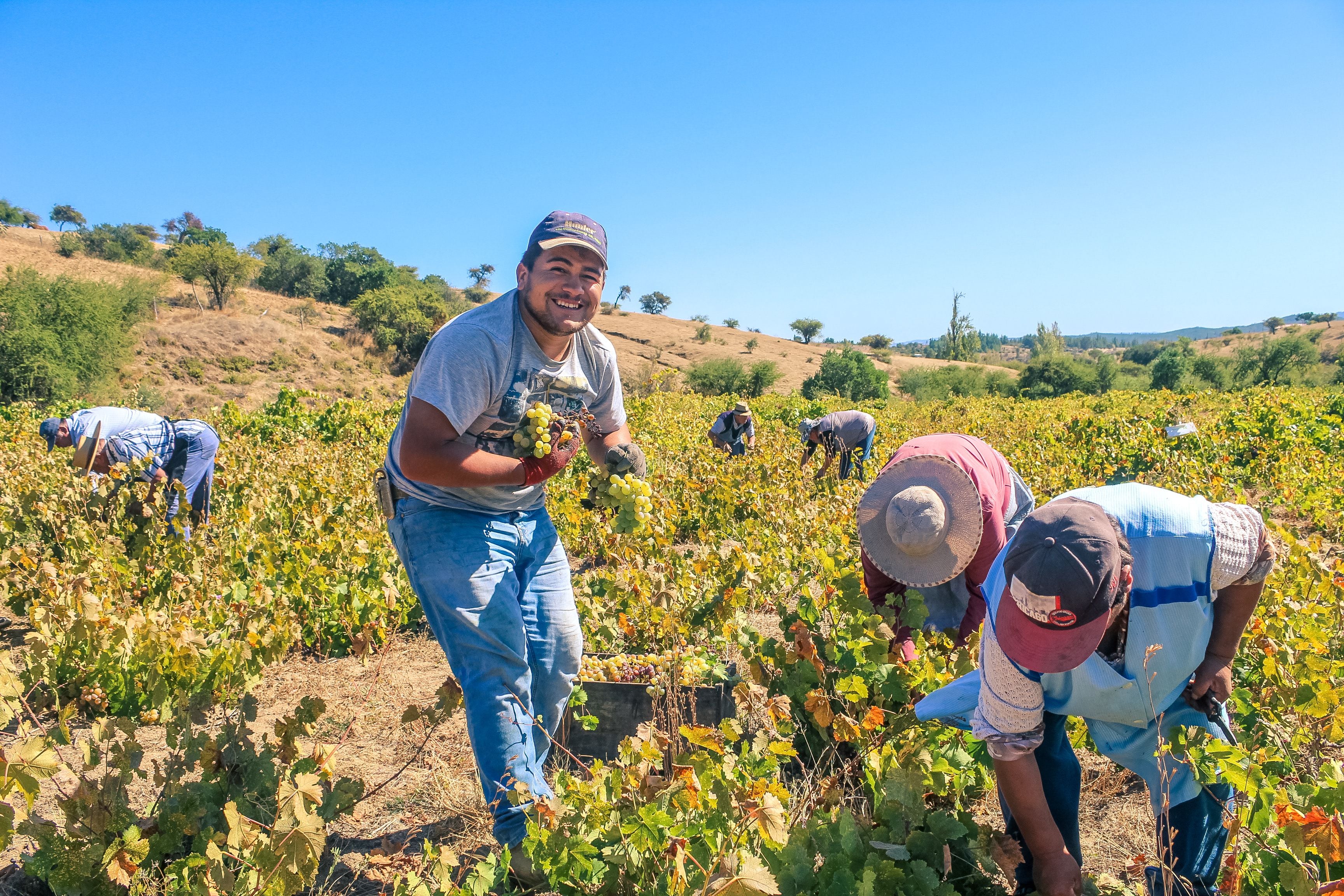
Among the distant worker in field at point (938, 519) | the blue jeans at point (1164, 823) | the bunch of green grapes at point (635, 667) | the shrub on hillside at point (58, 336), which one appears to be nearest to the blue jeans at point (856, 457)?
the distant worker in field at point (938, 519)

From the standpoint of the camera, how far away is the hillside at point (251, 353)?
2808cm

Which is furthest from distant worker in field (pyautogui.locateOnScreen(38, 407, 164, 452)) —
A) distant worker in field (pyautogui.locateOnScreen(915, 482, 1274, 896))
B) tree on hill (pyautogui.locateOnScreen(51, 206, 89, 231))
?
tree on hill (pyautogui.locateOnScreen(51, 206, 89, 231))

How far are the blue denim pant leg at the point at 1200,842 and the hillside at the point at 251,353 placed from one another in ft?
62.1

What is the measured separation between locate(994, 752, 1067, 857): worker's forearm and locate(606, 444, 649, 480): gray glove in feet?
4.08

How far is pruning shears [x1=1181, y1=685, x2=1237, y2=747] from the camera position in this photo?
69.5 inches

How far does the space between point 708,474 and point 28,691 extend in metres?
4.60

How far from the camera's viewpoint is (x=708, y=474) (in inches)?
260

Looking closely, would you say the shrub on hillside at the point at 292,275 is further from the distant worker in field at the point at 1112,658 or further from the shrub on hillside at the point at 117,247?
the distant worker in field at the point at 1112,658

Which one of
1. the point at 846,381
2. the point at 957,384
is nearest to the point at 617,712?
the point at 846,381

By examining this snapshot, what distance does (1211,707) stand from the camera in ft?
5.79

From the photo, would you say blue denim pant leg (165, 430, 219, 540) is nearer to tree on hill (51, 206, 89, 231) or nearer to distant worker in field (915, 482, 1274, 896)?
distant worker in field (915, 482, 1274, 896)

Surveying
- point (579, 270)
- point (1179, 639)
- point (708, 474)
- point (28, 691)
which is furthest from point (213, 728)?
point (708, 474)

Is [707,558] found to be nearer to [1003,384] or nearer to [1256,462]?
[1256,462]

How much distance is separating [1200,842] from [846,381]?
27.1m
